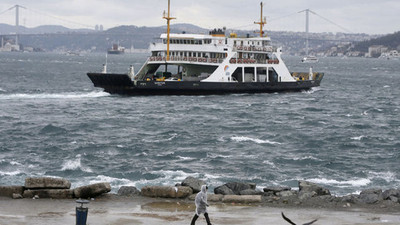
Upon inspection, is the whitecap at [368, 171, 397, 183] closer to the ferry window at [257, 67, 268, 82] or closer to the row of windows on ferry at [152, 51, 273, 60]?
the row of windows on ferry at [152, 51, 273, 60]

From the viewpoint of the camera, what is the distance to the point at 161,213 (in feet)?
66.2

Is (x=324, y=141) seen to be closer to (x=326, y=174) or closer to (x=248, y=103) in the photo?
(x=326, y=174)

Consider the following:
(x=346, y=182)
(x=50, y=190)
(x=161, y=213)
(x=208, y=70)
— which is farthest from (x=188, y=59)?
(x=161, y=213)

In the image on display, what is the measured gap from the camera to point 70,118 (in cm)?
5253

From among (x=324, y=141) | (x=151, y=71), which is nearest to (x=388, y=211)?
(x=324, y=141)

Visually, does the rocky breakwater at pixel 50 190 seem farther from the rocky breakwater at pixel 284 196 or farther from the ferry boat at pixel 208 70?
the ferry boat at pixel 208 70

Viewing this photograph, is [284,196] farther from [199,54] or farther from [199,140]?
[199,54]

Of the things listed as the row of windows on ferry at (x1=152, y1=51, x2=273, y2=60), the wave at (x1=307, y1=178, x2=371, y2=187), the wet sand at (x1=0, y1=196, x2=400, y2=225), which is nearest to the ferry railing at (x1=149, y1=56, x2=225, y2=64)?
the row of windows on ferry at (x1=152, y1=51, x2=273, y2=60)

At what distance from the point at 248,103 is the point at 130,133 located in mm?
24223

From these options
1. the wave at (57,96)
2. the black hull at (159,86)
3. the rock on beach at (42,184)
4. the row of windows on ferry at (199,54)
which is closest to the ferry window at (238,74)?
the black hull at (159,86)

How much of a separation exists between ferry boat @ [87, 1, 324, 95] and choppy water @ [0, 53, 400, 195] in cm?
154

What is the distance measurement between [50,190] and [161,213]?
12.8 feet

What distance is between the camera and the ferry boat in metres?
70.9

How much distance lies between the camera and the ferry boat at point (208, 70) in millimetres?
70938
